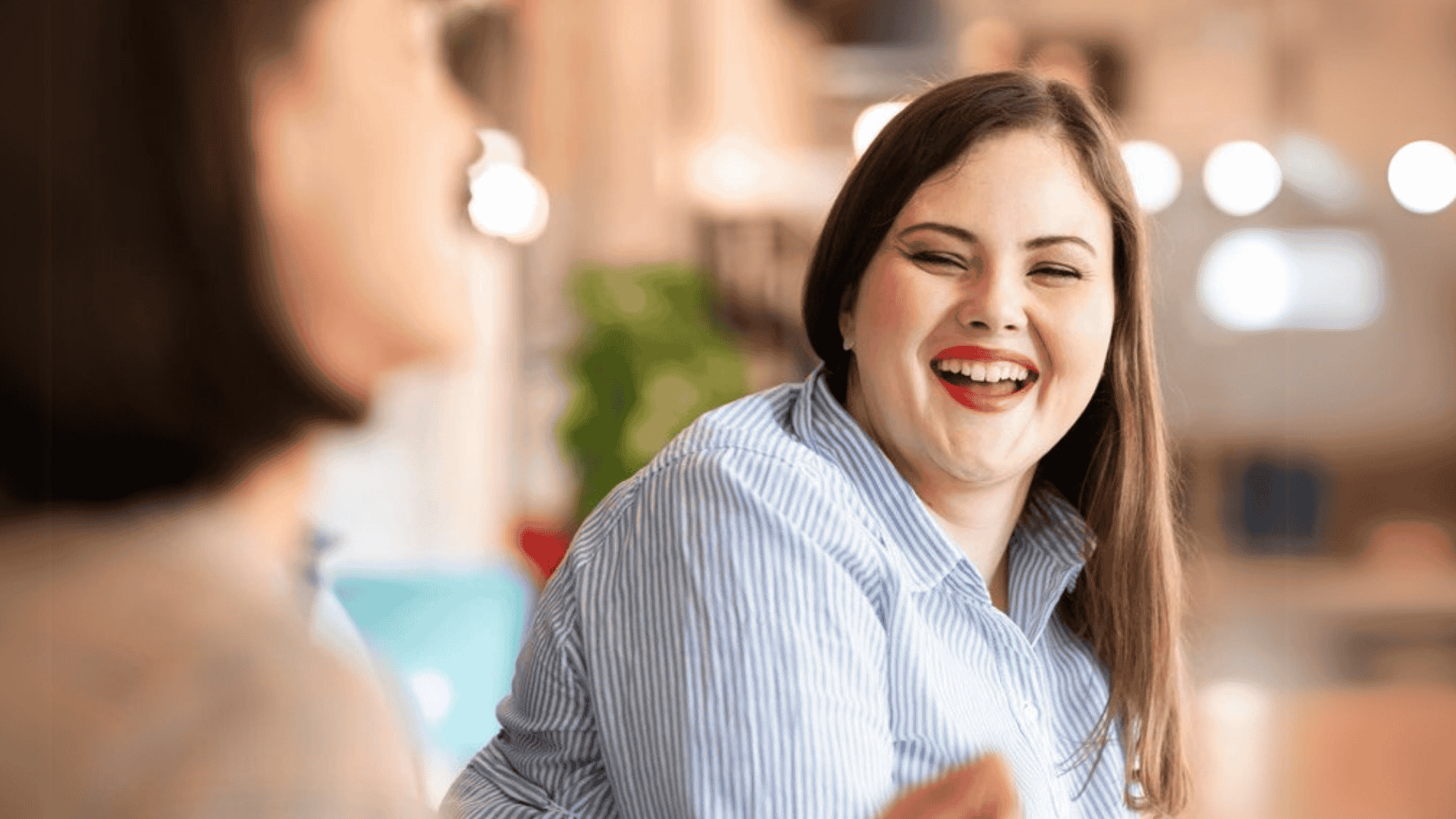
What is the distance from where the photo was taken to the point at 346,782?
450 millimetres

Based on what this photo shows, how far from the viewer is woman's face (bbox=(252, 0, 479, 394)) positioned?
47 centimetres

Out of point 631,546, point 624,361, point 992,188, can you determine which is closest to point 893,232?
point 992,188

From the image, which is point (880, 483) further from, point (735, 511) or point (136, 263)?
point (136, 263)

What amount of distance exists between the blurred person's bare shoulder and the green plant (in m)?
2.30

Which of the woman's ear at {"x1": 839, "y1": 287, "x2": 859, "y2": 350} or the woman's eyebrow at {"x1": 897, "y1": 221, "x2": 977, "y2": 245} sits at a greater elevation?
the woman's eyebrow at {"x1": 897, "y1": 221, "x2": 977, "y2": 245}

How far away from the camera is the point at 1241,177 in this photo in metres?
3.57

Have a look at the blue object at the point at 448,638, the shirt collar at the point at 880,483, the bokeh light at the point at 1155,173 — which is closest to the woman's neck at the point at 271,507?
the shirt collar at the point at 880,483

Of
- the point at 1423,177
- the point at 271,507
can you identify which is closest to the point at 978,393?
the point at 271,507

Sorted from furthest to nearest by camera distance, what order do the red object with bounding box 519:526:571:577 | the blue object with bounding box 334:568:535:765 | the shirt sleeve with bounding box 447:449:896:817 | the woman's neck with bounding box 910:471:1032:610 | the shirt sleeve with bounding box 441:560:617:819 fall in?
the red object with bounding box 519:526:571:577
the blue object with bounding box 334:568:535:765
the woman's neck with bounding box 910:471:1032:610
the shirt sleeve with bounding box 441:560:617:819
the shirt sleeve with bounding box 447:449:896:817

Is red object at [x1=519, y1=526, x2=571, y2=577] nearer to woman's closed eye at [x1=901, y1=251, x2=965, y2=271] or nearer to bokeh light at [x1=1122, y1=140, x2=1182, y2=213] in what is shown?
bokeh light at [x1=1122, y1=140, x2=1182, y2=213]

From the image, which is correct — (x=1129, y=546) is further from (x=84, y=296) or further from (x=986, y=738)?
(x=84, y=296)

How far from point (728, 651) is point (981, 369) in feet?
0.84

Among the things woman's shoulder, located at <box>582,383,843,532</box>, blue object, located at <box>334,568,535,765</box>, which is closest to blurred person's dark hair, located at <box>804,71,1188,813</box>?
woman's shoulder, located at <box>582,383,843,532</box>

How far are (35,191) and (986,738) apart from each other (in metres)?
0.59
